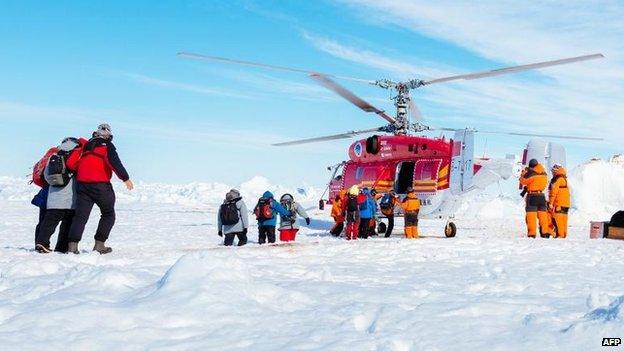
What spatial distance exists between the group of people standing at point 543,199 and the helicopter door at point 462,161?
115 inches

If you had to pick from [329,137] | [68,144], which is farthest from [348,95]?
[68,144]

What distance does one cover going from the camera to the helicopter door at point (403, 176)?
1685 centimetres

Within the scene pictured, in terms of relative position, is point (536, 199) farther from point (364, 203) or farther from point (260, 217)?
point (260, 217)

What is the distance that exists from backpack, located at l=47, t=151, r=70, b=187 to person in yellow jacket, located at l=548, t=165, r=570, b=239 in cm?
915

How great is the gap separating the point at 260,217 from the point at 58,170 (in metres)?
4.72

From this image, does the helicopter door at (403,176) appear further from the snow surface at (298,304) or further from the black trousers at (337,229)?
the snow surface at (298,304)

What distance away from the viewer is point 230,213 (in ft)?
33.6

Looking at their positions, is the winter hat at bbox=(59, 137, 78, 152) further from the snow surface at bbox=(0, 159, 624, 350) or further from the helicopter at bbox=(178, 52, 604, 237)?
the helicopter at bbox=(178, 52, 604, 237)

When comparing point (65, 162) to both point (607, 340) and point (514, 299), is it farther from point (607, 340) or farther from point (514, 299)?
point (607, 340)

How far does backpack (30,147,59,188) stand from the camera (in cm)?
736

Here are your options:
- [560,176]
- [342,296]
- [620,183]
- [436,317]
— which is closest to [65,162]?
[342,296]

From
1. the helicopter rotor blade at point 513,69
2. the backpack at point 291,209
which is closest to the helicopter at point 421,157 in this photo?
the helicopter rotor blade at point 513,69

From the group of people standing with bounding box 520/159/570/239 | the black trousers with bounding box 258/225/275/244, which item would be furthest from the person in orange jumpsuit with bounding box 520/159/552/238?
the black trousers with bounding box 258/225/275/244

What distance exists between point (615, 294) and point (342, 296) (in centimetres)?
235
